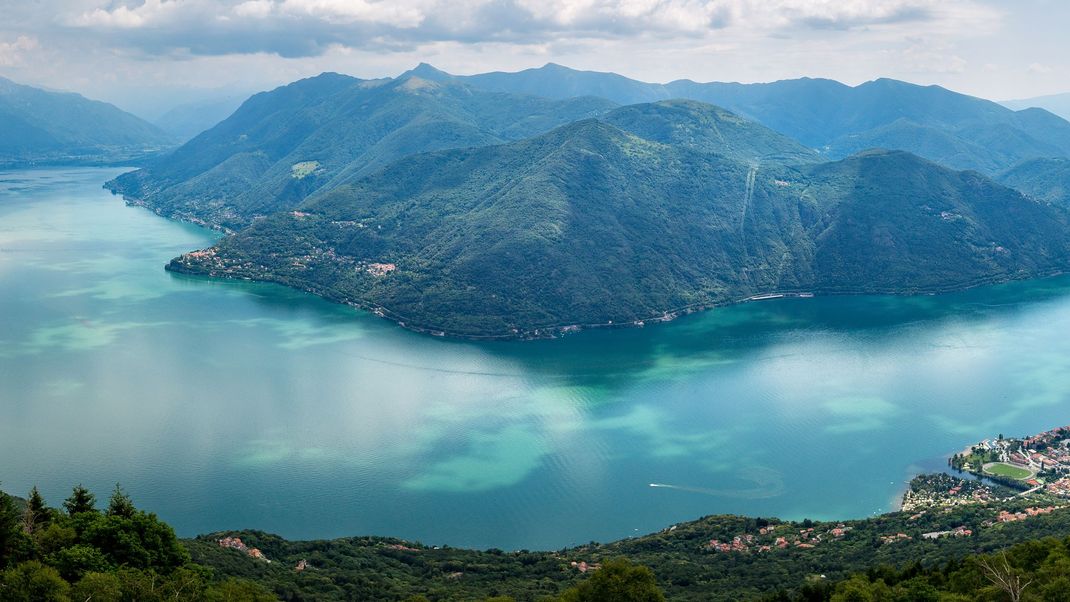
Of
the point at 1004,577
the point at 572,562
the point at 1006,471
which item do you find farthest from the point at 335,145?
the point at 1004,577

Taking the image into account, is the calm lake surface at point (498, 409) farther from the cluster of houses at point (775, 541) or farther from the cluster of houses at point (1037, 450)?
the cluster of houses at point (775, 541)

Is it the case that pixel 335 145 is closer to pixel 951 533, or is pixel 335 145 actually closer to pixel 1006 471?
pixel 1006 471

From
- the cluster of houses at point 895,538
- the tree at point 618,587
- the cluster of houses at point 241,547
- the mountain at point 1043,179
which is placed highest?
the mountain at point 1043,179

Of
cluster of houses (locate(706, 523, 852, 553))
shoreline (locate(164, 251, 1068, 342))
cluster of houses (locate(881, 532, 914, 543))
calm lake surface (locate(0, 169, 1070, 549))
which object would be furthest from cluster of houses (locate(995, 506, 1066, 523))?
shoreline (locate(164, 251, 1068, 342))

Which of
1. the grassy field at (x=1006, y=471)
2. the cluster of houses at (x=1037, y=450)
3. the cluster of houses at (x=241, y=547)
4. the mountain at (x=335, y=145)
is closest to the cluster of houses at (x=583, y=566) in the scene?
the cluster of houses at (x=241, y=547)

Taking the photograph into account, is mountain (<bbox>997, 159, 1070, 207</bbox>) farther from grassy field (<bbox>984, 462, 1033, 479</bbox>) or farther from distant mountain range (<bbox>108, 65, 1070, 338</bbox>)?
grassy field (<bbox>984, 462, 1033, 479</bbox>)

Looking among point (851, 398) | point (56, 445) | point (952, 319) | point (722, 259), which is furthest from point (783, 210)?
point (56, 445)
